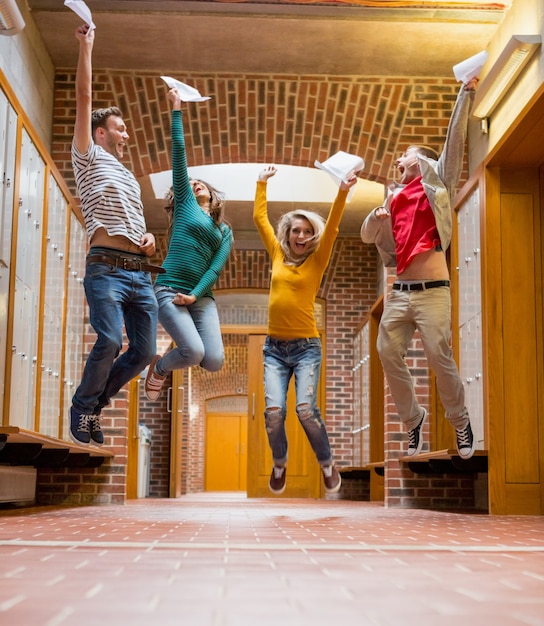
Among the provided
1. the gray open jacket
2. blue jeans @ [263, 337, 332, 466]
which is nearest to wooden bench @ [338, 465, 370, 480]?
blue jeans @ [263, 337, 332, 466]

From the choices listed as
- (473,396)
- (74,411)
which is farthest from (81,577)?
(473,396)

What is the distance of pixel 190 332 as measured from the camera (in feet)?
16.5

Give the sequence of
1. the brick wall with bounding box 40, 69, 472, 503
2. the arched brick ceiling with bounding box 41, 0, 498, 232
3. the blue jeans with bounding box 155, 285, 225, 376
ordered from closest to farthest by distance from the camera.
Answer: the blue jeans with bounding box 155, 285, 225, 376 → the arched brick ceiling with bounding box 41, 0, 498, 232 → the brick wall with bounding box 40, 69, 472, 503

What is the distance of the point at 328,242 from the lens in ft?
17.6

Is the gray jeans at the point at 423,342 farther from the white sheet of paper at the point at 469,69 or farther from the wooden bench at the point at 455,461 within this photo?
the white sheet of paper at the point at 469,69

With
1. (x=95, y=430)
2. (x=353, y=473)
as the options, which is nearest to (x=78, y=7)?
(x=95, y=430)

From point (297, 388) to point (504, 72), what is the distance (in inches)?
105

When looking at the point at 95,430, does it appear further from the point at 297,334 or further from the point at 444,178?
the point at 444,178

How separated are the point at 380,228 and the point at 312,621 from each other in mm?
3781

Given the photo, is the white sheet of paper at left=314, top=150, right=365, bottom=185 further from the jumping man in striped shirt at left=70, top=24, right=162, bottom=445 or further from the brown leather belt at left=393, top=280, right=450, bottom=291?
the jumping man in striped shirt at left=70, top=24, right=162, bottom=445

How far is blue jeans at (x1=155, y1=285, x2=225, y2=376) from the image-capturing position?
500 cm

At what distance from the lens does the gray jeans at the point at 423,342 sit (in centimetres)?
479

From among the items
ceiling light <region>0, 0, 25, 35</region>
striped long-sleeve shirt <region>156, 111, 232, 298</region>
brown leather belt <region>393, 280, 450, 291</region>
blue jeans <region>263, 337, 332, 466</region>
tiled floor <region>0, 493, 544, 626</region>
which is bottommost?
tiled floor <region>0, 493, 544, 626</region>

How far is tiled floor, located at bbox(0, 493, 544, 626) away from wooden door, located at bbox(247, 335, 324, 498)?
9986 millimetres
